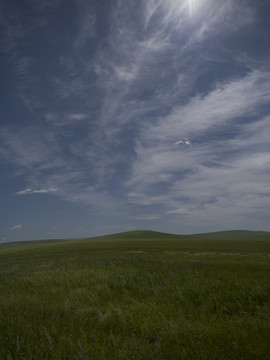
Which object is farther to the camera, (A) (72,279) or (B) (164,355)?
(A) (72,279)

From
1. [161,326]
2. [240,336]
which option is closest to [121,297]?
[161,326]

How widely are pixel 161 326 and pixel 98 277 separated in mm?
7013

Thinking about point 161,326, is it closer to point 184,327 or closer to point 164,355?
point 184,327

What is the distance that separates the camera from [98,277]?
11.3m

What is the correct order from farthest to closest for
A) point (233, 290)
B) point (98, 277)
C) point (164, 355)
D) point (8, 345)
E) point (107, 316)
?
1. point (98, 277)
2. point (233, 290)
3. point (107, 316)
4. point (8, 345)
5. point (164, 355)

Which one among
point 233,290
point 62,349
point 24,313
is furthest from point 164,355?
point 233,290

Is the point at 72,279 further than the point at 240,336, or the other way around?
the point at 72,279

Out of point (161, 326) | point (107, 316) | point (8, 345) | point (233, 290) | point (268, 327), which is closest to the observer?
point (8, 345)

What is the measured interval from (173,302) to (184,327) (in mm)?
2285

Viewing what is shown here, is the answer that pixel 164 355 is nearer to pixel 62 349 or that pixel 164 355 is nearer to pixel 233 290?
pixel 62 349

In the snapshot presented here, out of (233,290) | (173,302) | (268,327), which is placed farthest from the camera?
(233,290)

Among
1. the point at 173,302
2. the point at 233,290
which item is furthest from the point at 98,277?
the point at 233,290

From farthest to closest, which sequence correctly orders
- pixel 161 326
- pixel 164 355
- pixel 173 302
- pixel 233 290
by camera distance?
pixel 233 290 < pixel 173 302 < pixel 161 326 < pixel 164 355

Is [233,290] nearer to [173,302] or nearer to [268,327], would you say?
[173,302]
